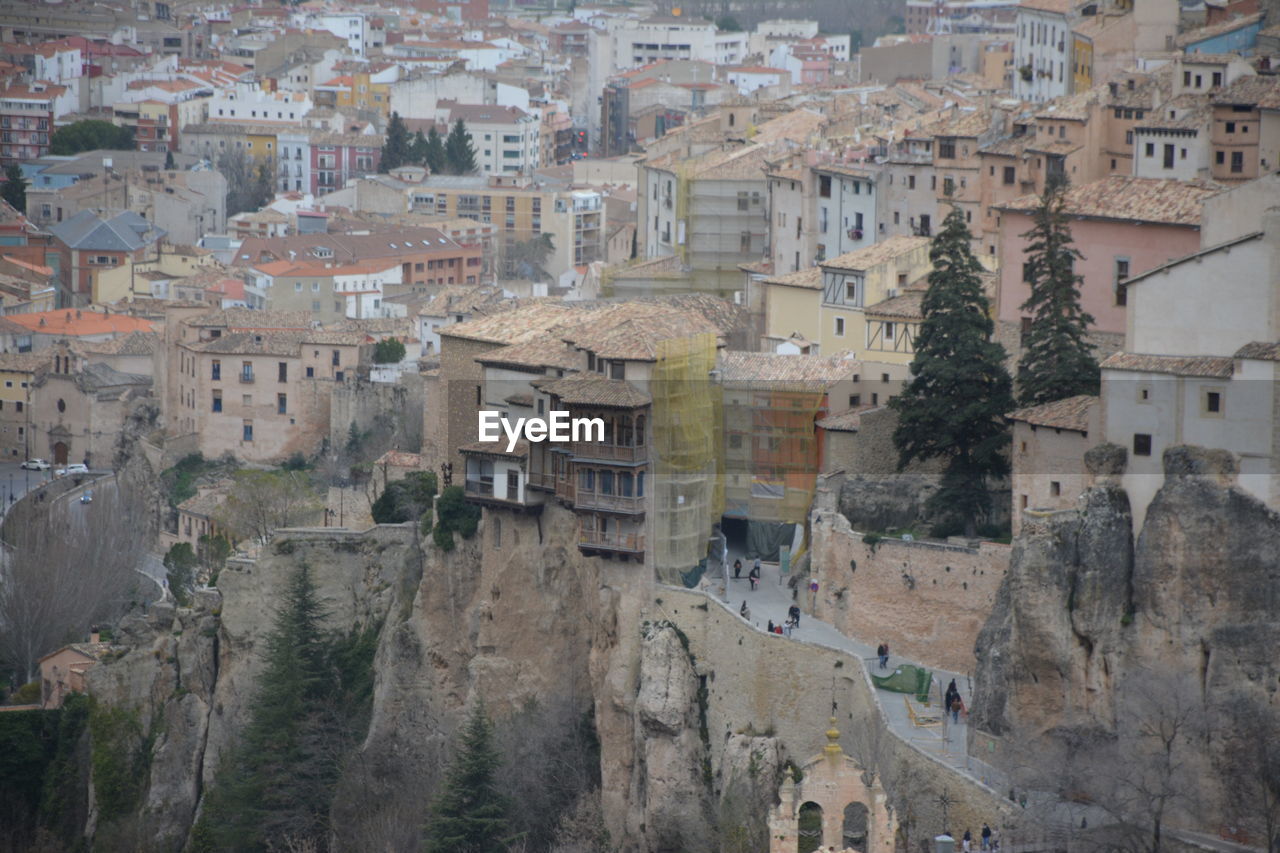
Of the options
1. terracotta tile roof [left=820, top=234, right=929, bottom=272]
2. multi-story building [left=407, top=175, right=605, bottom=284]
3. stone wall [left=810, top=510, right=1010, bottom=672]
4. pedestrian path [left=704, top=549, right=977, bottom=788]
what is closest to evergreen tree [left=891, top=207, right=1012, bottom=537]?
stone wall [left=810, top=510, right=1010, bottom=672]

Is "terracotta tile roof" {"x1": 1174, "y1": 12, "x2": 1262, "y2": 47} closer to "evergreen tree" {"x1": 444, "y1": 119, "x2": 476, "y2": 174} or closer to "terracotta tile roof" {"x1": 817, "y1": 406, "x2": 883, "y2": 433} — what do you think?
"terracotta tile roof" {"x1": 817, "y1": 406, "x2": 883, "y2": 433}

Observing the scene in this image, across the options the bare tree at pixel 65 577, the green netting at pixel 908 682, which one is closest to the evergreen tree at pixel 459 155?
the bare tree at pixel 65 577

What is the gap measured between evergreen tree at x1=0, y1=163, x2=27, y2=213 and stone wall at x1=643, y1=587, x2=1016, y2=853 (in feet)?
266

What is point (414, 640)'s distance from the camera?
62.5m

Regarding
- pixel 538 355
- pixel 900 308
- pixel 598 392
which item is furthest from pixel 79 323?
pixel 598 392

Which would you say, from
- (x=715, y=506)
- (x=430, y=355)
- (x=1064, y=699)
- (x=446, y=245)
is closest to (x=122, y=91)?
(x=446, y=245)

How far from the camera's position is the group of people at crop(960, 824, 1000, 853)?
4894 centimetres

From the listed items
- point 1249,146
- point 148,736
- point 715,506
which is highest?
point 1249,146

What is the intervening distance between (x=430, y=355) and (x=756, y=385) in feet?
91.4

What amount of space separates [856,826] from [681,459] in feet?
35.3

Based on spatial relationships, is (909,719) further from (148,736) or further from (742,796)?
(148,736)

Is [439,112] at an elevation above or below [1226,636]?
above

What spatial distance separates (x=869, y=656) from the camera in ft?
181

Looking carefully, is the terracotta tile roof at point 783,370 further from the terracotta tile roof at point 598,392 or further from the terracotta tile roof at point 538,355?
the terracotta tile roof at point 598,392
